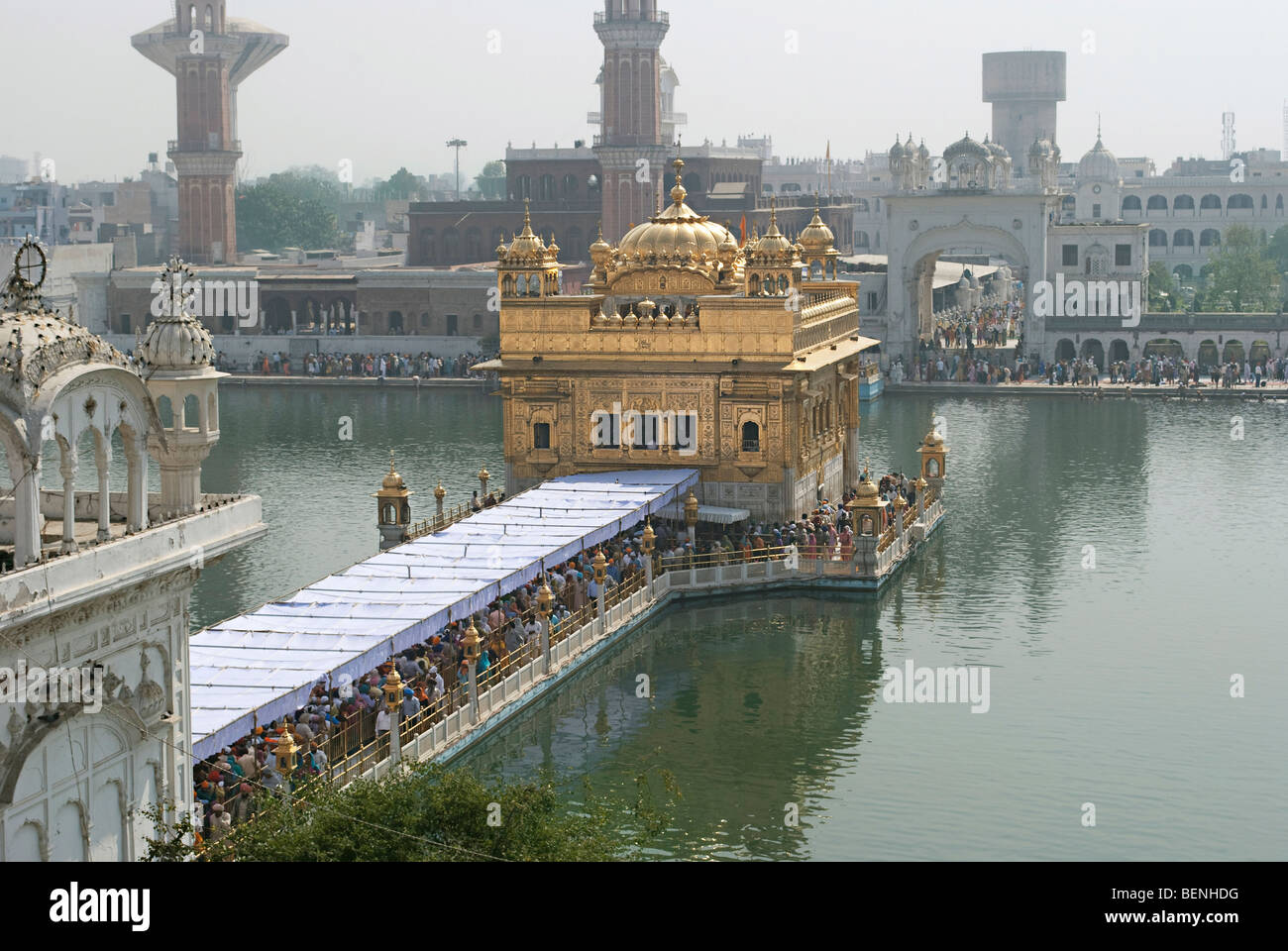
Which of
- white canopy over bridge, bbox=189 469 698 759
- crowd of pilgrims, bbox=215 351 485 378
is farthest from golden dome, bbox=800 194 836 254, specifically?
crowd of pilgrims, bbox=215 351 485 378

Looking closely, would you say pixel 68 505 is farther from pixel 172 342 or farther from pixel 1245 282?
pixel 1245 282

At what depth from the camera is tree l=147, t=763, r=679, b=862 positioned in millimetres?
16172

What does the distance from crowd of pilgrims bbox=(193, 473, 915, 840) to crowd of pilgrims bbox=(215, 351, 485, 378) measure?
3499cm

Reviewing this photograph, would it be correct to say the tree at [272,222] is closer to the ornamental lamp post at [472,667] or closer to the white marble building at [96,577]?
the ornamental lamp post at [472,667]

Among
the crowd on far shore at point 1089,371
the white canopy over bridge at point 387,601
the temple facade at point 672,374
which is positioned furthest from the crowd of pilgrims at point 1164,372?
the white canopy over bridge at point 387,601

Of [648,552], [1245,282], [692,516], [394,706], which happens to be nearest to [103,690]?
[394,706]

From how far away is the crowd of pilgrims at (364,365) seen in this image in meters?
74.0

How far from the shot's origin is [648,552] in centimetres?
3438

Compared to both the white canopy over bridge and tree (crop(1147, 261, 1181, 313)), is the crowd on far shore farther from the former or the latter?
the white canopy over bridge

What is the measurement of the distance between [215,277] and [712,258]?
45.2 metres

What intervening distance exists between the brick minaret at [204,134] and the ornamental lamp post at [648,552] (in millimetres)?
64243

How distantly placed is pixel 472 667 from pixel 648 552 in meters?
8.59

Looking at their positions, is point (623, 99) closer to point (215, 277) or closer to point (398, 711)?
point (215, 277)
